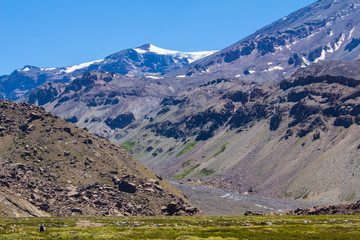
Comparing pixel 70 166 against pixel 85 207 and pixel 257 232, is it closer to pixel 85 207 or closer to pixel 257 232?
pixel 85 207

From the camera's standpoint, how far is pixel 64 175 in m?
126

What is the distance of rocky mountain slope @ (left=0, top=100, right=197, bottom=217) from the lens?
10925 cm

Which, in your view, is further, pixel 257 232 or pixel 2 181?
pixel 2 181

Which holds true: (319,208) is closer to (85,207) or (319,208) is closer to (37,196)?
(85,207)

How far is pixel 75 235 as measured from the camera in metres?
56.5

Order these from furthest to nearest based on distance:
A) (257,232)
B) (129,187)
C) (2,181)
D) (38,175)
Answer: (129,187)
(38,175)
(2,181)
(257,232)

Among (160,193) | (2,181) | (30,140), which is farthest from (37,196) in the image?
(160,193)

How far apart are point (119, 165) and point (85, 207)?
112 feet

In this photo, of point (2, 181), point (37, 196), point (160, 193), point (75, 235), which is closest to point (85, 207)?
point (37, 196)

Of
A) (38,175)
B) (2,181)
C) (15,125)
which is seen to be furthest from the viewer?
(15,125)

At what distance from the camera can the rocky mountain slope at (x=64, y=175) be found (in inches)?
4301

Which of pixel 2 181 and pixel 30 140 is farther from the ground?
pixel 30 140

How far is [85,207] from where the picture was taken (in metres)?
112

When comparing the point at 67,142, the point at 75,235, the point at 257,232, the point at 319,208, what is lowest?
the point at 319,208
